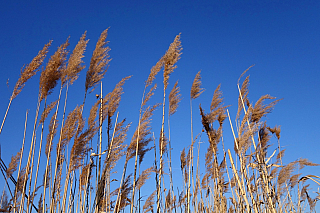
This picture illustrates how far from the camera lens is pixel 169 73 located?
402 centimetres

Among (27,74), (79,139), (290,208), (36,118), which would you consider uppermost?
(27,74)

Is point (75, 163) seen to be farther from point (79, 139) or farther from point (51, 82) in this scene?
point (51, 82)

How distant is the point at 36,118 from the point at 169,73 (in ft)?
6.45

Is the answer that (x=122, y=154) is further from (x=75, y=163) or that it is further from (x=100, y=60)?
(x=100, y=60)

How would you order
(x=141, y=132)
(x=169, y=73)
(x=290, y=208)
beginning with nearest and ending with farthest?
1. (x=141, y=132)
2. (x=169, y=73)
3. (x=290, y=208)

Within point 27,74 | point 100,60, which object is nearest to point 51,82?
point 27,74

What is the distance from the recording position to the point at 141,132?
140 inches

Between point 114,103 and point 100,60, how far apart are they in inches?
26.3

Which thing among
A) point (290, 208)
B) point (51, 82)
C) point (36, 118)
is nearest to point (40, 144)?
point (36, 118)

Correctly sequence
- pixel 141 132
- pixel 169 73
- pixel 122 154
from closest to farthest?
pixel 122 154
pixel 141 132
pixel 169 73

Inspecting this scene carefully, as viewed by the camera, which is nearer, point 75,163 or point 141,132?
point 75,163

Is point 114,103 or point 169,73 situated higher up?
point 169,73

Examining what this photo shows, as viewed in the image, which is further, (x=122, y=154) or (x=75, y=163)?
(x=75, y=163)

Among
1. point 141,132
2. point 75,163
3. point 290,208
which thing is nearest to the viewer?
point 75,163
